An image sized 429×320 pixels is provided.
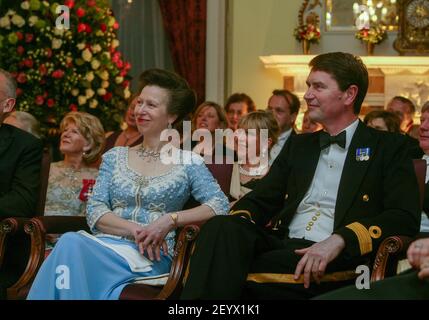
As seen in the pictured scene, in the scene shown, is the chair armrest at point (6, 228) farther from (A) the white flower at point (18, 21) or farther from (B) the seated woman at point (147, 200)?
(A) the white flower at point (18, 21)

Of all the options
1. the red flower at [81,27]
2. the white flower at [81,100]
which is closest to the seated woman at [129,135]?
the white flower at [81,100]

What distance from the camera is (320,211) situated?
389 centimetres

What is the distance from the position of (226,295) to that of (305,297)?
0.34 m

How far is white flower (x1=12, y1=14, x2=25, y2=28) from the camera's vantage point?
7211mm

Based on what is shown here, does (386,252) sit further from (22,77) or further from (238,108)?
(22,77)

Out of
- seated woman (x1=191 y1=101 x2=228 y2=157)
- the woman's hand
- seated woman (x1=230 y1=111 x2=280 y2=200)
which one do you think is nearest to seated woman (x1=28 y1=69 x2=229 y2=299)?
the woman's hand

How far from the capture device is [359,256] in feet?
11.8

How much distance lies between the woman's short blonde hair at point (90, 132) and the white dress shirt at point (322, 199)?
177 centimetres

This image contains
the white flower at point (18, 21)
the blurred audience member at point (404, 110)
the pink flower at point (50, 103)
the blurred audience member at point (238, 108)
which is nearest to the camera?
the white flower at point (18, 21)

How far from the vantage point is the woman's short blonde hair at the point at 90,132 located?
17.5 ft

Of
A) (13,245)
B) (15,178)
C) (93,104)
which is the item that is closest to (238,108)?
(93,104)

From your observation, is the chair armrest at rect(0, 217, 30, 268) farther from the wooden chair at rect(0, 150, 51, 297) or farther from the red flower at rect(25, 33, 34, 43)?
the red flower at rect(25, 33, 34, 43)

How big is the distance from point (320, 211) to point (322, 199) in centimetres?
5

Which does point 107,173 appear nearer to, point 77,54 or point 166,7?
point 77,54
